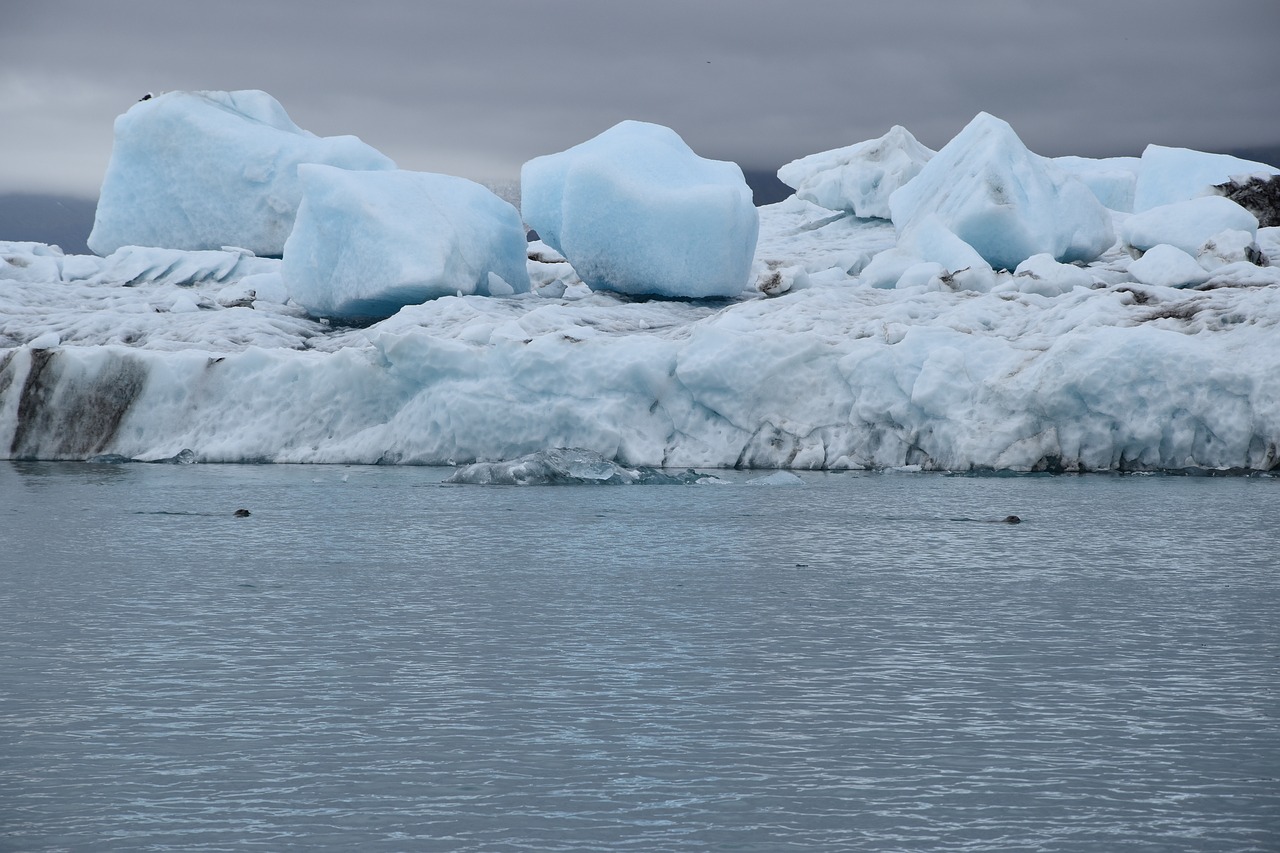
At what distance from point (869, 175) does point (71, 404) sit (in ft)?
50.4

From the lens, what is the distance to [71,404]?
17141mm

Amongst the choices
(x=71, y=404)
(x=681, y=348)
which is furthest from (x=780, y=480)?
(x=71, y=404)

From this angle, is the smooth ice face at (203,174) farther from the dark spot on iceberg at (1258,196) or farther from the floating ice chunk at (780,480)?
the dark spot on iceberg at (1258,196)

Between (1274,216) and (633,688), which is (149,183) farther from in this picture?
(633,688)

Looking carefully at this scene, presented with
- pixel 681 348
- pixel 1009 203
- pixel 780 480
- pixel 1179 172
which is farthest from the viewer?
pixel 1179 172

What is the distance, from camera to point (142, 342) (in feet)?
59.7

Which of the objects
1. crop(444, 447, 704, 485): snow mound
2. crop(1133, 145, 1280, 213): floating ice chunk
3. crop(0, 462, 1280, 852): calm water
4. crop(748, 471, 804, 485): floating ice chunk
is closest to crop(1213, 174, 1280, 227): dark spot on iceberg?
crop(1133, 145, 1280, 213): floating ice chunk

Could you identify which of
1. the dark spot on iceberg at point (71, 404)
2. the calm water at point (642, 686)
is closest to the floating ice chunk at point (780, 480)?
the calm water at point (642, 686)

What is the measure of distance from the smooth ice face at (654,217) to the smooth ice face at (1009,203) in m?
3.06

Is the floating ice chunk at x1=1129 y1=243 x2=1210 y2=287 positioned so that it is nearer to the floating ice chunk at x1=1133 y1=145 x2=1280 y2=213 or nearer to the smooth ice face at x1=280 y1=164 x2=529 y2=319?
the floating ice chunk at x1=1133 y1=145 x2=1280 y2=213

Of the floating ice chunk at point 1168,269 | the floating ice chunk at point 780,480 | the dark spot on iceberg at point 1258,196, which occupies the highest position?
the dark spot on iceberg at point 1258,196

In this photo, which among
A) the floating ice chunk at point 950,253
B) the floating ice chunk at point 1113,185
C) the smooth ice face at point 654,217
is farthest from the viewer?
the floating ice chunk at point 1113,185

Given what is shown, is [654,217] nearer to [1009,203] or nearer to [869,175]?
[1009,203]

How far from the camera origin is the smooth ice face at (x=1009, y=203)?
19484mm
